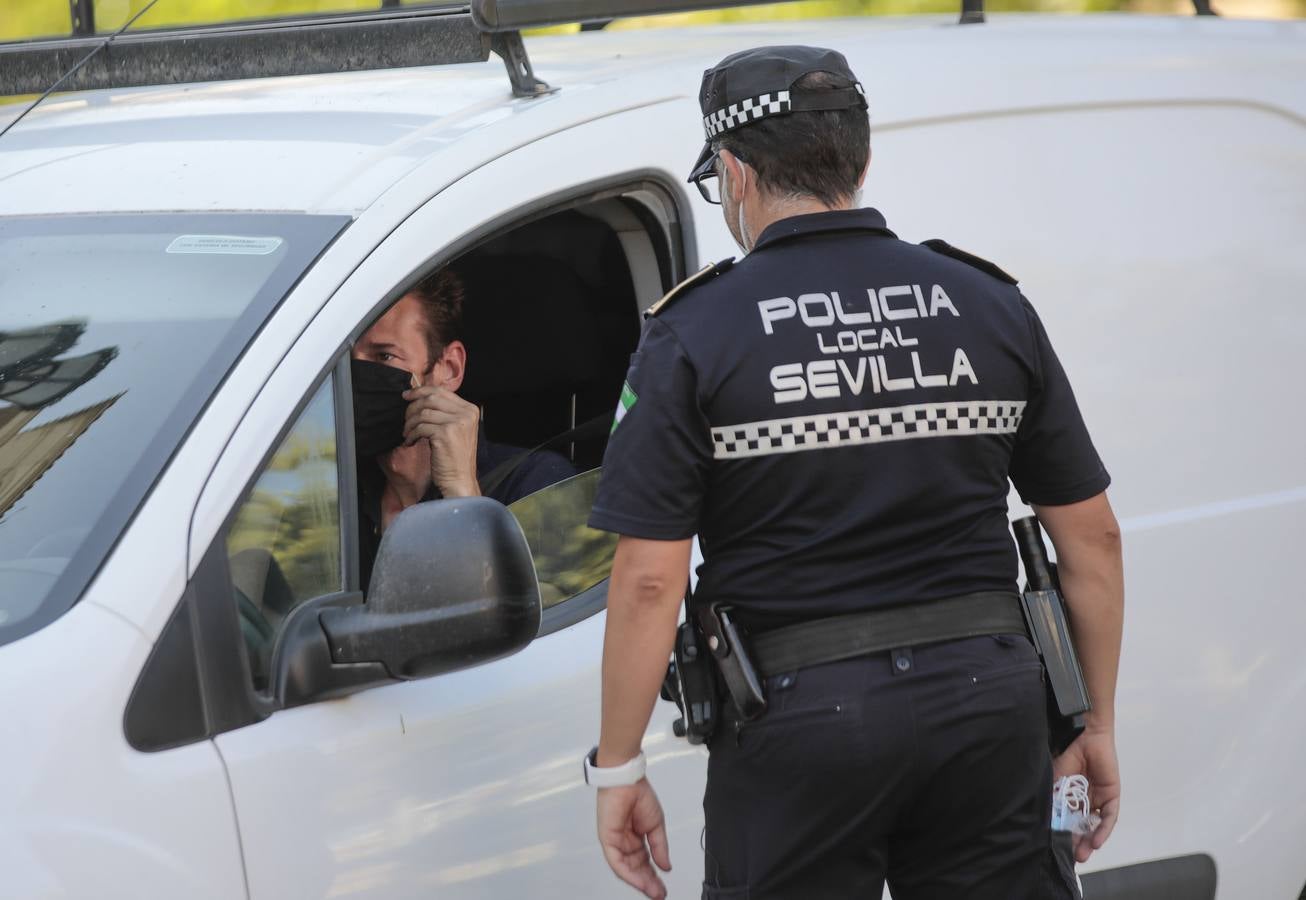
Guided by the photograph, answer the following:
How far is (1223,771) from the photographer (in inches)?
115

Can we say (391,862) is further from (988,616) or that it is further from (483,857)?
(988,616)

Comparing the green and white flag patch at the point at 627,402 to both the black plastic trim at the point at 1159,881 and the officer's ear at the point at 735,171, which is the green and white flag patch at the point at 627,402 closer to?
the officer's ear at the point at 735,171

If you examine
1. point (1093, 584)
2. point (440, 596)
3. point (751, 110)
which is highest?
point (751, 110)

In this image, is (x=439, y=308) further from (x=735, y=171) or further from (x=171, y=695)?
(x=171, y=695)

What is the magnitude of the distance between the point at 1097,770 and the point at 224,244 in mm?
1377

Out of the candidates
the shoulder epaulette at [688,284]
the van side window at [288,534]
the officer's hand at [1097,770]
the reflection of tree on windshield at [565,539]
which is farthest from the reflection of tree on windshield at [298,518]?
the officer's hand at [1097,770]

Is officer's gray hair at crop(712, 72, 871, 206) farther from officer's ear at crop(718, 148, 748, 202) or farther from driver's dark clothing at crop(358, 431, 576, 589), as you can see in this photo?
driver's dark clothing at crop(358, 431, 576, 589)

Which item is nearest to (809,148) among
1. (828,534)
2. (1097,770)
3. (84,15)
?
(828,534)

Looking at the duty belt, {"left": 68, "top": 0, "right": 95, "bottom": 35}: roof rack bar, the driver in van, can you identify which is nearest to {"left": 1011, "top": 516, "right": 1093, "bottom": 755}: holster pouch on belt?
the duty belt

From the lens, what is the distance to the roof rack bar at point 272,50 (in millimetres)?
2652

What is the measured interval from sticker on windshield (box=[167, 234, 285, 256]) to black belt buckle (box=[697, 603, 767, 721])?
2.47 feet

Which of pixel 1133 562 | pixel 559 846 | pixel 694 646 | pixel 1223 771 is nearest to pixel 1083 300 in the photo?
pixel 1133 562

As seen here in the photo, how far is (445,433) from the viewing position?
2.90 m

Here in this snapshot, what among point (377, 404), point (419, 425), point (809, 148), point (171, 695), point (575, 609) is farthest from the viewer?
point (419, 425)
